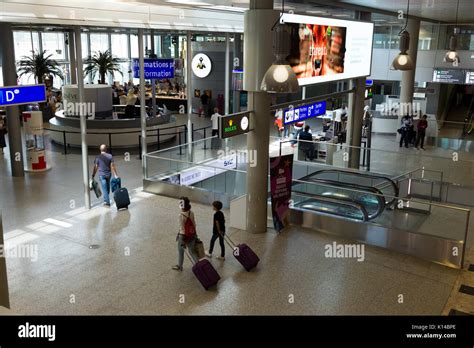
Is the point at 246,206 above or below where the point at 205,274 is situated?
above

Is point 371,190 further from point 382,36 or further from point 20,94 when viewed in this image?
point 382,36

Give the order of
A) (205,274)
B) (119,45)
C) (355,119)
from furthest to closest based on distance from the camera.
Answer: (119,45)
(355,119)
(205,274)

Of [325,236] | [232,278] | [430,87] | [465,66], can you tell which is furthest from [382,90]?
[232,278]

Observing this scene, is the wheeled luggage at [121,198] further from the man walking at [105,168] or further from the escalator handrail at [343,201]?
the escalator handrail at [343,201]

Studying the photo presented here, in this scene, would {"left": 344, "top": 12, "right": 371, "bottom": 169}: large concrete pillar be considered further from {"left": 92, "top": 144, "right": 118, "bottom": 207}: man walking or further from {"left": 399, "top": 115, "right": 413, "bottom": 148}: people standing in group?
{"left": 92, "top": 144, "right": 118, "bottom": 207}: man walking

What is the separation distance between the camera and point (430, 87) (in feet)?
88.7

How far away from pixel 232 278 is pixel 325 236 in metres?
2.80

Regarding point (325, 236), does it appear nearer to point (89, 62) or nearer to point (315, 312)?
point (315, 312)

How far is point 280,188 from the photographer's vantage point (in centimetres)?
1075

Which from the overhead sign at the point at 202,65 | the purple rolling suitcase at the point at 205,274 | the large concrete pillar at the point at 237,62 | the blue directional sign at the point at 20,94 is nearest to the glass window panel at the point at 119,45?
the overhead sign at the point at 202,65

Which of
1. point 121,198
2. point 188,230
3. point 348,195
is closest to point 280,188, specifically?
point 348,195

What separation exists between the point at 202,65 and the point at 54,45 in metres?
9.84

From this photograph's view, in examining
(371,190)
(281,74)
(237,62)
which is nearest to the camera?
(281,74)
